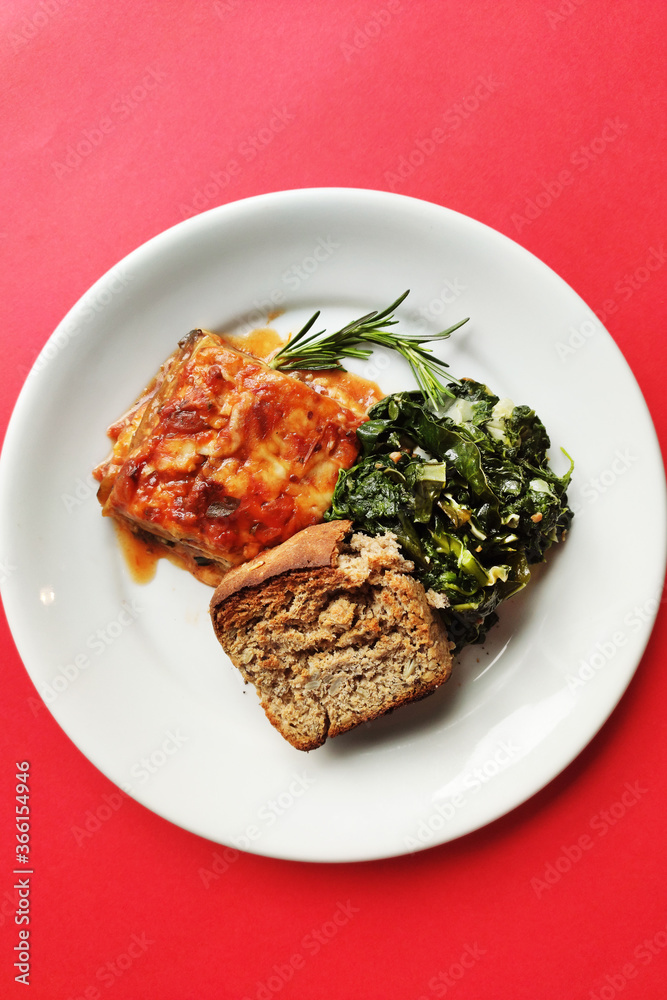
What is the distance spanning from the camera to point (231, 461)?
4.04m

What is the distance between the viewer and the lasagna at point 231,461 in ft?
13.3

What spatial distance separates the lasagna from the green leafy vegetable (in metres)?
0.26

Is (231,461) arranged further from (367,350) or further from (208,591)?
(367,350)

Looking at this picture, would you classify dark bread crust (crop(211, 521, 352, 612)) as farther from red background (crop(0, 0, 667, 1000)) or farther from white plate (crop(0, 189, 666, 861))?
red background (crop(0, 0, 667, 1000))

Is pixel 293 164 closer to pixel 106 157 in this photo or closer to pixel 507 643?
pixel 106 157

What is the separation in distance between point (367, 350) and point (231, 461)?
1.29m

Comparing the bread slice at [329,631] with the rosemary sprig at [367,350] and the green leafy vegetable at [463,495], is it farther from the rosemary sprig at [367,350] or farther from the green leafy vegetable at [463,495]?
the rosemary sprig at [367,350]

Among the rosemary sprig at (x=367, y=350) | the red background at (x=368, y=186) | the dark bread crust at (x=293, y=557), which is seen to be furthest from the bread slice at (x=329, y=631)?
the red background at (x=368, y=186)

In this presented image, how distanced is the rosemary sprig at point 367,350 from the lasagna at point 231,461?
1.36ft

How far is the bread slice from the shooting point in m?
3.89

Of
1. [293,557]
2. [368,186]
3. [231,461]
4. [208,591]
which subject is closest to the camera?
[293,557]

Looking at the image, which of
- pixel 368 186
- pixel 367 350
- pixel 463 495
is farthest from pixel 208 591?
pixel 368 186

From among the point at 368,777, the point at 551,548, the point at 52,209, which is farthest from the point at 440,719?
the point at 52,209

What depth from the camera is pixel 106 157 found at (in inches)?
193
